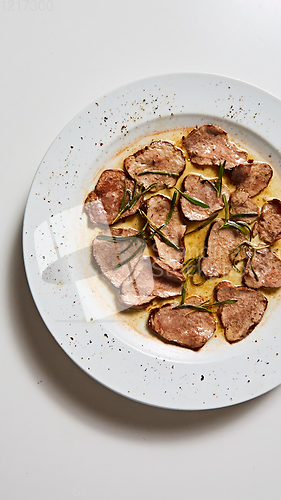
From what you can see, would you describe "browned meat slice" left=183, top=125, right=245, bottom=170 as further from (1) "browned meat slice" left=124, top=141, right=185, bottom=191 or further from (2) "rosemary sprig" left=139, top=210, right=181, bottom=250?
(2) "rosemary sprig" left=139, top=210, right=181, bottom=250

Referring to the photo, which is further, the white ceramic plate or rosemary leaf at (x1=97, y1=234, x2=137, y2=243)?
rosemary leaf at (x1=97, y1=234, x2=137, y2=243)

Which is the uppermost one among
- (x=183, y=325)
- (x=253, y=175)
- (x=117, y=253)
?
(x=253, y=175)

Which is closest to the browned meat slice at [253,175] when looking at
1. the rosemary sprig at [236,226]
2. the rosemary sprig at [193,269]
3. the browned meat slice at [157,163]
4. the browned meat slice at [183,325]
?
the rosemary sprig at [236,226]

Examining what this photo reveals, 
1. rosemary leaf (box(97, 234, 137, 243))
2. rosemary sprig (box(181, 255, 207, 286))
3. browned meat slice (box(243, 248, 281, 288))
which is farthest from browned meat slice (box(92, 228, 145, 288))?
browned meat slice (box(243, 248, 281, 288))

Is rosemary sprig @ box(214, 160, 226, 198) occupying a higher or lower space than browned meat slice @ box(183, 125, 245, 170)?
lower

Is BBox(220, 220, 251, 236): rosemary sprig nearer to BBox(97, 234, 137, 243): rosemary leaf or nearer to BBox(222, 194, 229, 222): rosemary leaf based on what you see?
BBox(222, 194, 229, 222): rosemary leaf

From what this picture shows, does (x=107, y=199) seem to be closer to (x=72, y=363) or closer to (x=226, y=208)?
(x=226, y=208)

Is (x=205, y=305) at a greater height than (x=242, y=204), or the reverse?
(x=242, y=204)

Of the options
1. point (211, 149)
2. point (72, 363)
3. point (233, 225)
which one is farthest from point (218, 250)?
point (72, 363)
